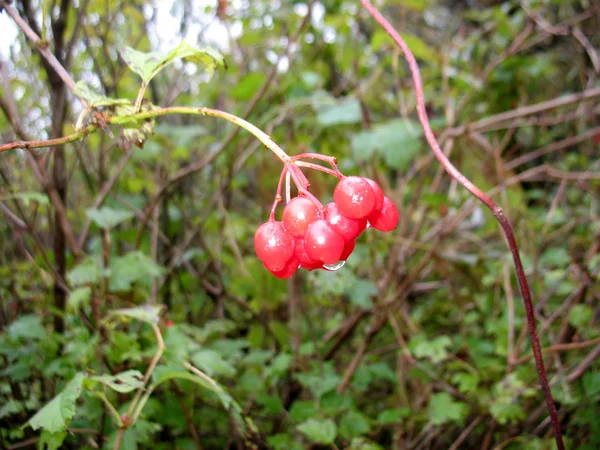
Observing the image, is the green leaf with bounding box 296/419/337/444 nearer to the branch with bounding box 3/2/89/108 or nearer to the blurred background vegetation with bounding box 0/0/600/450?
the blurred background vegetation with bounding box 0/0/600/450

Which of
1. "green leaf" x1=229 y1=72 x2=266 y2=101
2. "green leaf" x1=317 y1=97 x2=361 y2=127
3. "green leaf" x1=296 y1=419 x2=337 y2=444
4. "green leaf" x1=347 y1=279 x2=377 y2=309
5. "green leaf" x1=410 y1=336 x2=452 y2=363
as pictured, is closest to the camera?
"green leaf" x1=296 y1=419 x2=337 y2=444

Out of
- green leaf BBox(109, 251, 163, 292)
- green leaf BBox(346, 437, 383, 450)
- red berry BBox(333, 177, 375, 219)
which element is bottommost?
green leaf BBox(346, 437, 383, 450)

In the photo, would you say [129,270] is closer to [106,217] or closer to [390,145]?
[106,217]

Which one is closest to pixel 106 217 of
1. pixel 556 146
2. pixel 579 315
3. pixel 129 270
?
pixel 129 270

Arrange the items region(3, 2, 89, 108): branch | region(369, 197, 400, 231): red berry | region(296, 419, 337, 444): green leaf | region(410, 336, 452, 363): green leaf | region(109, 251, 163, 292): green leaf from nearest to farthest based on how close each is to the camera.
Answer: region(369, 197, 400, 231): red berry < region(3, 2, 89, 108): branch < region(296, 419, 337, 444): green leaf < region(109, 251, 163, 292): green leaf < region(410, 336, 452, 363): green leaf

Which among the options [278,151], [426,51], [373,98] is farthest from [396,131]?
[278,151]

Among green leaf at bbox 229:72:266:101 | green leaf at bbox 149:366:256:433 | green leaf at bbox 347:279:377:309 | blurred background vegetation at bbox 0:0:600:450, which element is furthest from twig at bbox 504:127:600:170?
green leaf at bbox 149:366:256:433
